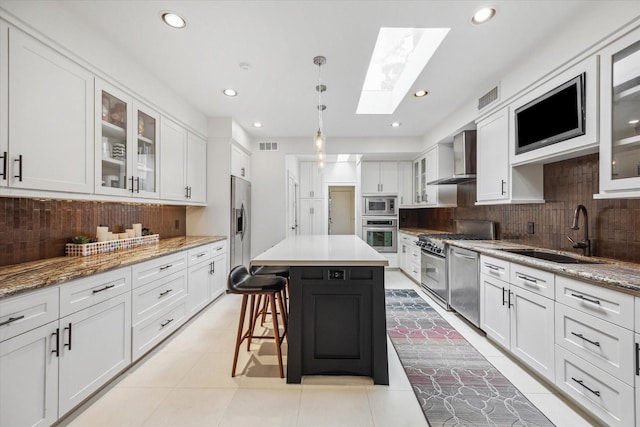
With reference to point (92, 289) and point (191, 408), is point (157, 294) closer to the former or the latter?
point (92, 289)

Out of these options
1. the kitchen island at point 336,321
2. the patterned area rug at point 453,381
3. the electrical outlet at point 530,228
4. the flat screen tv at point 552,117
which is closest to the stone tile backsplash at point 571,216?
the electrical outlet at point 530,228

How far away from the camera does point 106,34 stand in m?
2.20

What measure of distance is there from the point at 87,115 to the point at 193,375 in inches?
84.2

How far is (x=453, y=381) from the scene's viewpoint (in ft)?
6.63

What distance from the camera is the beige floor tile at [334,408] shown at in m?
1.63

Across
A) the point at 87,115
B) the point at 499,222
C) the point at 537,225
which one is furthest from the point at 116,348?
the point at 499,222

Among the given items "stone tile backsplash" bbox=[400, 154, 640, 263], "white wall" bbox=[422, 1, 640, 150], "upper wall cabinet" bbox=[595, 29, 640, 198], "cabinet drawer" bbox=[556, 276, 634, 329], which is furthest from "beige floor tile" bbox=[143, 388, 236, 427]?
"white wall" bbox=[422, 1, 640, 150]

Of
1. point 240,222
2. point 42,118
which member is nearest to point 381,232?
point 240,222

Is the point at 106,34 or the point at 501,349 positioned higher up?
the point at 106,34

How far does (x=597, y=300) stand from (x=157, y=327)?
320 cm

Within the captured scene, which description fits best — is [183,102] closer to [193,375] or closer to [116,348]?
[116,348]

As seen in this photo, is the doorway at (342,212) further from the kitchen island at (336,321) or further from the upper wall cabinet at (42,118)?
the upper wall cabinet at (42,118)

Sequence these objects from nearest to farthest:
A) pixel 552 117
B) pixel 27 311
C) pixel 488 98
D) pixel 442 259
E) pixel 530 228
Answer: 1. pixel 27 311
2. pixel 552 117
3. pixel 530 228
4. pixel 488 98
5. pixel 442 259

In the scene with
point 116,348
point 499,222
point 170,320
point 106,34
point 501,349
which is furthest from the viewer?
point 499,222
